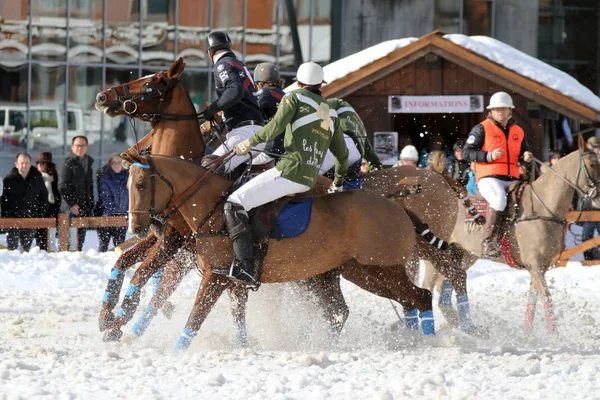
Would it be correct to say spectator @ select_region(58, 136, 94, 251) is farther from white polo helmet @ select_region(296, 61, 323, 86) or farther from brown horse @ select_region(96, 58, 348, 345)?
white polo helmet @ select_region(296, 61, 323, 86)

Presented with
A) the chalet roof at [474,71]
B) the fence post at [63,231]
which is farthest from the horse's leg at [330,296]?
the chalet roof at [474,71]

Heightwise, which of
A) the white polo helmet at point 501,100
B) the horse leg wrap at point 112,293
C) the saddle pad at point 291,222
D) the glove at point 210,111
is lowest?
the horse leg wrap at point 112,293

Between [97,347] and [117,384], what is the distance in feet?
6.30

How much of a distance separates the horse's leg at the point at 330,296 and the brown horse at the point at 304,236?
55 cm

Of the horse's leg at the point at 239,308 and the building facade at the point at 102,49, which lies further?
the building facade at the point at 102,49

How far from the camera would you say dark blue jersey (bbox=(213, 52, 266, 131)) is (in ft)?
30.2

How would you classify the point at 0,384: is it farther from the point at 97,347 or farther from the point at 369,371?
the point at 369,371

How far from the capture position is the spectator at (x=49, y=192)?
51.5 ft

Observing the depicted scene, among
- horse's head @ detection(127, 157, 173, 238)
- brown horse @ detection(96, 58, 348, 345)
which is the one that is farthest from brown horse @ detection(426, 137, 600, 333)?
horse's head @ detection(127, 157, 173, 238)

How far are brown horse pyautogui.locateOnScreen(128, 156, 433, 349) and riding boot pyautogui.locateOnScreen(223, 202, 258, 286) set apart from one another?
140 mm

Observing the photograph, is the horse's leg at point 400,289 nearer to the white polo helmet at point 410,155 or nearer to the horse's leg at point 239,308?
the horse's leg at point 239,308

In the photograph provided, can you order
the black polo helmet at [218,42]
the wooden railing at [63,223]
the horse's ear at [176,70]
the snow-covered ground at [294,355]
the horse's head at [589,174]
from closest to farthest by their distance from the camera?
the snow-covered ground at [294,355]
the horse's ear at [176,70]
the black polo helmet at [218,42]
the horse's head at [589,174]
the wooden railing at [63,223]

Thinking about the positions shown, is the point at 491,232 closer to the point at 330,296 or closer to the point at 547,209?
the point at 547,209

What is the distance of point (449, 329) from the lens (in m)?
10.3
